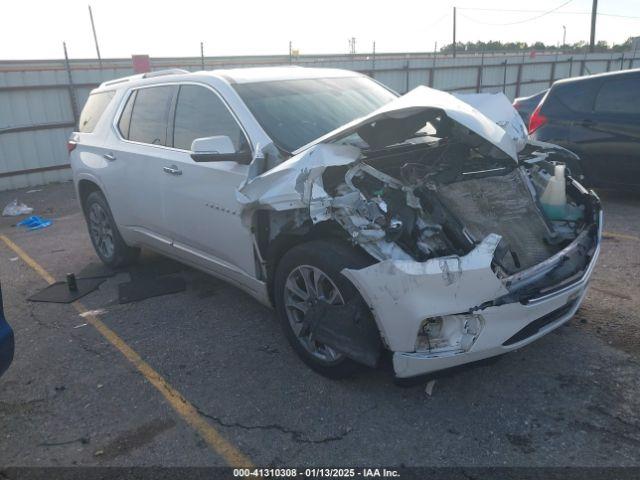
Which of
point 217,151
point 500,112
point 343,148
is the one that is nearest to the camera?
point 343,148

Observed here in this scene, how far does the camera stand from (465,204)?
3152mm

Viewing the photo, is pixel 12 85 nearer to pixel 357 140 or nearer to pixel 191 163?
pixel 191 163

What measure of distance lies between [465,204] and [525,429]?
1288 mm

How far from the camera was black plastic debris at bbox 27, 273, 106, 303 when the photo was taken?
193 inches

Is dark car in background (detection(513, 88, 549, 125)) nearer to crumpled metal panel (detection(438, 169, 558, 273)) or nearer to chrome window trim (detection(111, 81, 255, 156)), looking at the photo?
crumpled metal panel (detection(438, 169, 558, 273))

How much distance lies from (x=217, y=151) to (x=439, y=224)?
60.7 inches

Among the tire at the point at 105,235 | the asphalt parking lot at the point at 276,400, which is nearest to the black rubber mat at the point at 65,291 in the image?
the tire at the point at 105,235

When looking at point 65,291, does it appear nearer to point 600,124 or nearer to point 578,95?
point 600,124

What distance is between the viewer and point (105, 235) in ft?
18.2

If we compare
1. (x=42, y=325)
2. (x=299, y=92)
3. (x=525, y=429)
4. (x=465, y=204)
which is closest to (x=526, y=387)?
(x=525, y=429)

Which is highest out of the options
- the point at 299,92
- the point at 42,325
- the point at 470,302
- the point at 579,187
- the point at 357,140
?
the point at 299,92

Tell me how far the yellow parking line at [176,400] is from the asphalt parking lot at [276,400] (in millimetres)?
11

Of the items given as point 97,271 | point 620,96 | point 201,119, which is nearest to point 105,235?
point 97,271

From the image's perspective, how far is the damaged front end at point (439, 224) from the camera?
262 cm
